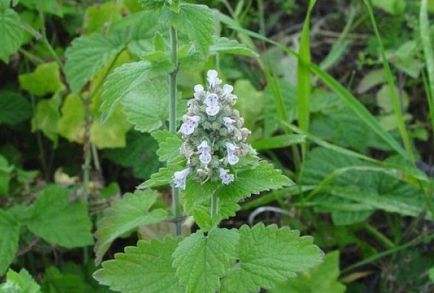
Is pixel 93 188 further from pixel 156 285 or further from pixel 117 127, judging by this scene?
pixel 156 285

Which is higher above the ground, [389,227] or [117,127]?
[117,127]

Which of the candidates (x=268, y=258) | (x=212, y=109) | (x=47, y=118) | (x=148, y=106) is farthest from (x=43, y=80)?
(x=212, y=109)

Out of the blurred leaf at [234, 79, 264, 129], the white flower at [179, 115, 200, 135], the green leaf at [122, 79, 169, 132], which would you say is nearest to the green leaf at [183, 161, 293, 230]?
the white flower at [179, 115, 200, 135]

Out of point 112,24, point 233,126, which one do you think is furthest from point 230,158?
point 112,24

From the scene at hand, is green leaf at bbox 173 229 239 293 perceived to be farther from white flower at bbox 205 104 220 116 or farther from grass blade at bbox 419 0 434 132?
grass blade at bbox 419 0 434 132

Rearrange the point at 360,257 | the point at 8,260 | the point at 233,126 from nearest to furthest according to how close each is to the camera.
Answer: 1. the point at 233,126
2. the point at 8,260
3. the point at 360,257

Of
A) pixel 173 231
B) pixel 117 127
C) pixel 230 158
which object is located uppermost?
pixel 230 158

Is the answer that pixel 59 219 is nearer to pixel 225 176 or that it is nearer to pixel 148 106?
pixel 148 106
